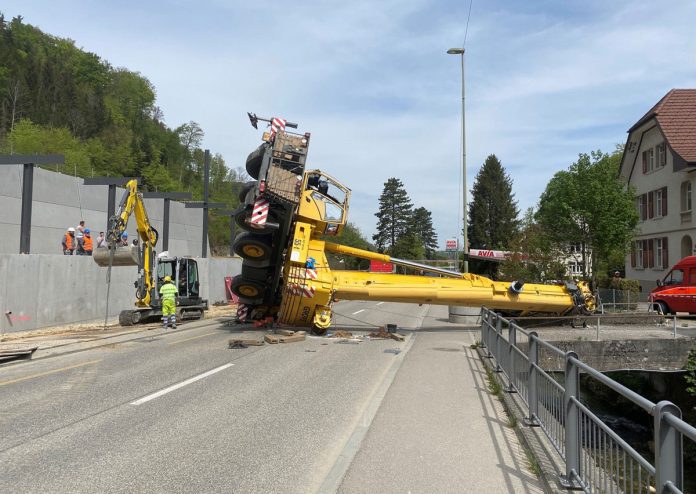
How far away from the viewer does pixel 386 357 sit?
12.3 meters

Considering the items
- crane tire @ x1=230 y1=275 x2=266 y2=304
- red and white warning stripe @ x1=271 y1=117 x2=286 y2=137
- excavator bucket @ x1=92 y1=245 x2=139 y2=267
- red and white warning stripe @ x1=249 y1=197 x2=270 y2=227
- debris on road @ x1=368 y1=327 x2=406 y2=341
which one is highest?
red and white warning stripe @ x1=271 y1=117 x2=286 y2=137

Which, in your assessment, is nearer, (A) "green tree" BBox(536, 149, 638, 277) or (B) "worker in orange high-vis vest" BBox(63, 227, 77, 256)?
(B) "worker in orange high-vis vest" BBox(63, 227, 77, 256)

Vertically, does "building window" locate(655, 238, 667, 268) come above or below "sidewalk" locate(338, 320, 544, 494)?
above

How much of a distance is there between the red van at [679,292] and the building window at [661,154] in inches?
513

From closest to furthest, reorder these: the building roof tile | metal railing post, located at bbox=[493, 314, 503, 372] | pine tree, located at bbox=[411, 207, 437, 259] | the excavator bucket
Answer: metal railing post, located at bbox=[493, 314, 503, 372] < the excavator bucket < the building roof tile < pine tree, located at bbox=[411, 207, 437, 259]

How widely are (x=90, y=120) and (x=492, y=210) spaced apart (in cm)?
5646

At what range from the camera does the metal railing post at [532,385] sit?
21.0 feet

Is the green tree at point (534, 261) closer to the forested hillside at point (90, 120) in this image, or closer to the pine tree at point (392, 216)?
the forested hillside at point (90, 120)

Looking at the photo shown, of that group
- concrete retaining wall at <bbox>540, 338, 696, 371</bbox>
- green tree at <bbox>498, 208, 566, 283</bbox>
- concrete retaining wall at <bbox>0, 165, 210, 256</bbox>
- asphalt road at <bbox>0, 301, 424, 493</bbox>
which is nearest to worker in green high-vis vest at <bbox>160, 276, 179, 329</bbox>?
asphalt road at <bbox>0, 301, 424, 493</bbox>

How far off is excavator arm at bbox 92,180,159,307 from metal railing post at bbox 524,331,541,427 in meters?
13.4

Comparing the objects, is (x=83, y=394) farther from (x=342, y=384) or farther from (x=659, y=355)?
(x=659, y=355)

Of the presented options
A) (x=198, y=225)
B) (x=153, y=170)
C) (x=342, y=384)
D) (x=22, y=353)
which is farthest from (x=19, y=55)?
(x=342, y=384)

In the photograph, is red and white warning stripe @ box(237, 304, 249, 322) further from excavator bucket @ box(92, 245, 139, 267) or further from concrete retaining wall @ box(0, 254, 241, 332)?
concrete retaining wall @ box(0, 254, 241, 332)

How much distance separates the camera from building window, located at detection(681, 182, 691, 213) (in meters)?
31.0
